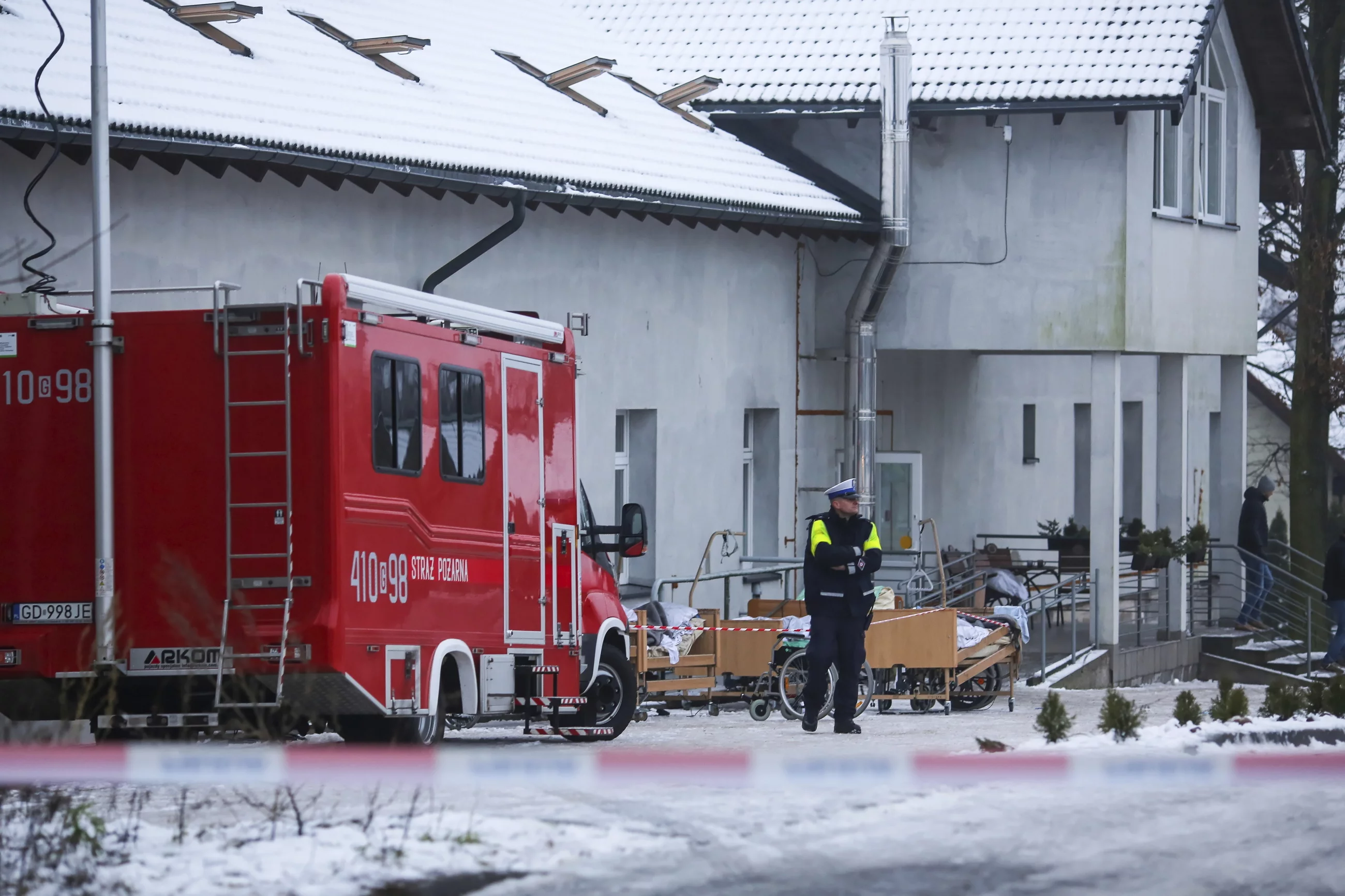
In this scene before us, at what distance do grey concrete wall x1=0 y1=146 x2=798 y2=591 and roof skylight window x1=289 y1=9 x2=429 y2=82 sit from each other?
67.9 inches

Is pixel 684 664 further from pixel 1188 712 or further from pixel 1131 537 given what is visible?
pixel 1131 537

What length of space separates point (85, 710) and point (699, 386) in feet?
37.5

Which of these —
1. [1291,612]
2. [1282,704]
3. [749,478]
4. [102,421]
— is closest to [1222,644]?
[1291,612]

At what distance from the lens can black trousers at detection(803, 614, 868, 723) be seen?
1488 centimetres

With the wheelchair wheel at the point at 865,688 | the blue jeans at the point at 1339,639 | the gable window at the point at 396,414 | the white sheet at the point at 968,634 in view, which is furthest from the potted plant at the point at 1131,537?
the gable window at the point at 396,414

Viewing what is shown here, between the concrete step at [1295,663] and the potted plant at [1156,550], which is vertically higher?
the potted plant at [1156,550]

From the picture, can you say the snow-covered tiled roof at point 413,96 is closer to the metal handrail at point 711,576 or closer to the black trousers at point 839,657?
the metal handrail at point 711,576

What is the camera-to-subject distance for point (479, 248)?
60.4 ft

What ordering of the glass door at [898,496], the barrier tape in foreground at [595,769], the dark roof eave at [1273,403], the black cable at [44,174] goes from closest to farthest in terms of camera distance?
the barrier tape in foreground at [595,769] < the black cable at [44,174] < the glass door at [898,496] < the dark roof eave at [1273,403]

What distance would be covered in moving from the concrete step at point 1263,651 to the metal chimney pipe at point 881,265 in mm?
5164

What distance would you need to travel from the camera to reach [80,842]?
7977 mm

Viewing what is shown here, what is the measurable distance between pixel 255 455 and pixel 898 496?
1619 cm

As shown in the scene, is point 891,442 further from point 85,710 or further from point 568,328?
point 85,710

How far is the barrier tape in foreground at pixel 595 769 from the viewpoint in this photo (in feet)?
27.8
